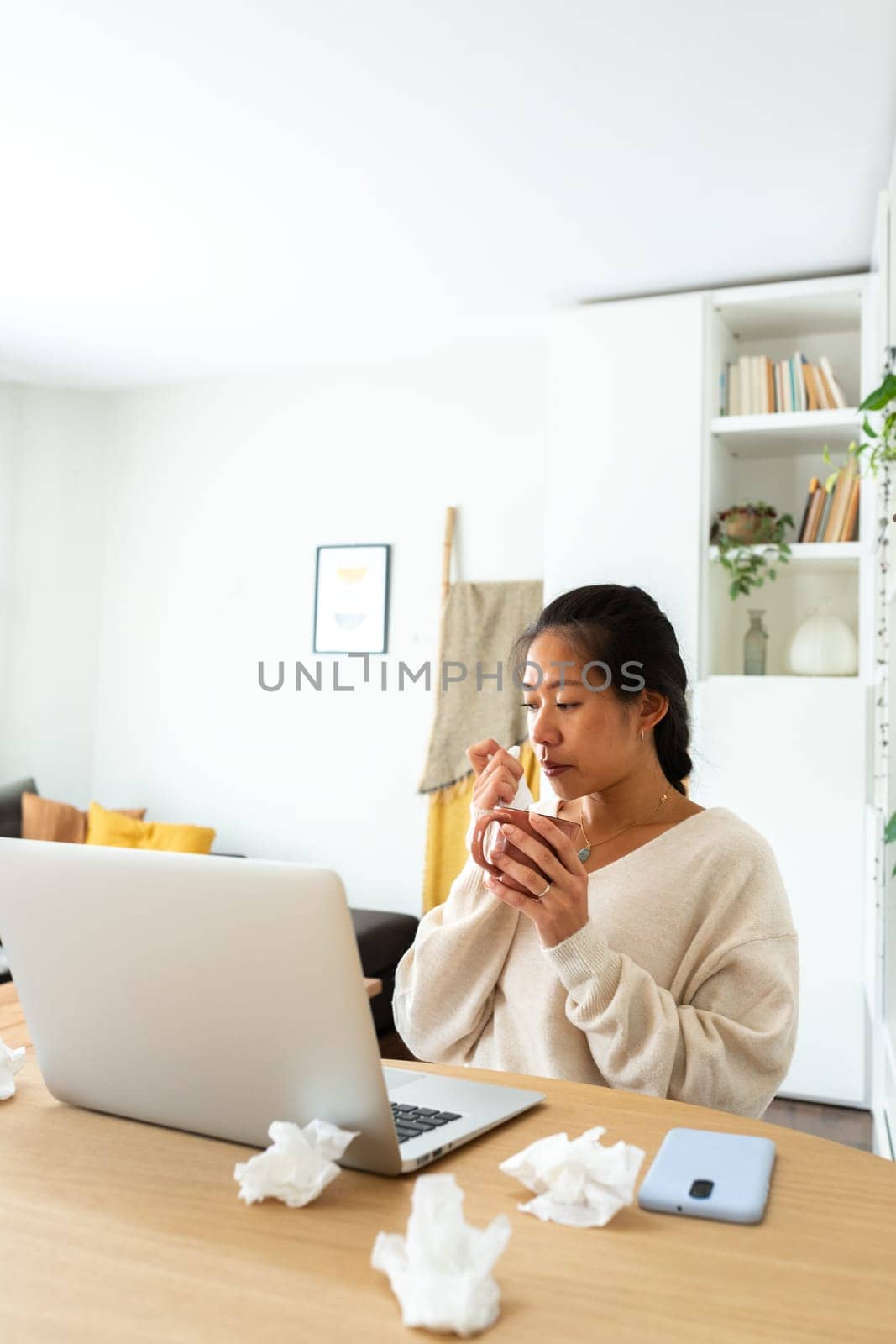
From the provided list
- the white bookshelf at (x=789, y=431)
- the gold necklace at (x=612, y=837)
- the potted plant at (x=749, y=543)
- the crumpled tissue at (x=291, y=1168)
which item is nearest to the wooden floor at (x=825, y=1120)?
the potted plant at (x=749, y=543)

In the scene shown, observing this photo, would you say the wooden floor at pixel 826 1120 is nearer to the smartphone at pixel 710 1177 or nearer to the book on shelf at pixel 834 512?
the book on shelf at pixel 834 512

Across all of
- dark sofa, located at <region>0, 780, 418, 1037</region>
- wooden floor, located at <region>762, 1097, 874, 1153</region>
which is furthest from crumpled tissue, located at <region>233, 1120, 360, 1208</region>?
dark sofa, located at <region>0, 780, 418, 1037</region>

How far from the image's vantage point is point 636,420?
387cm

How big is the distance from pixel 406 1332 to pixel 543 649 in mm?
1007

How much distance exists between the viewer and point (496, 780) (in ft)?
4.88

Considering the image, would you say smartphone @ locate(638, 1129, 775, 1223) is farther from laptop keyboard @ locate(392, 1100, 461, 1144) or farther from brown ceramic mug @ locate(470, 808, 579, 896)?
brown ceramic mug @ locate(470, 808, 579, 896)

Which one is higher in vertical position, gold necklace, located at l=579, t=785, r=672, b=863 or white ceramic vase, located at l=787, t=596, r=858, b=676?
white ceramic vase, located at l=787, t=596, r=858, b=676

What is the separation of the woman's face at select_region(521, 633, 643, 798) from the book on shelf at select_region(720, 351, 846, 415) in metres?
2.53

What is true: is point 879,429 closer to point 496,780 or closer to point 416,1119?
point 496,780

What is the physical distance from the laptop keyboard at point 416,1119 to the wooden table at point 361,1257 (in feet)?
0.15

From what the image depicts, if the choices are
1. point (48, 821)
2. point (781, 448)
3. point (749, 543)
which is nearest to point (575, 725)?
point (749, 543)

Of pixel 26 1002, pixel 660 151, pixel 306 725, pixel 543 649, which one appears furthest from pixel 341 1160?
pixel 306 725

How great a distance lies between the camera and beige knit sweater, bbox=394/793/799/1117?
4.09 feet

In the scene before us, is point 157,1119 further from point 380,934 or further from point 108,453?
point 108,453
